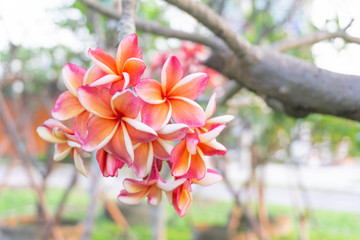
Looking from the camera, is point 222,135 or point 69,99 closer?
point 69,99

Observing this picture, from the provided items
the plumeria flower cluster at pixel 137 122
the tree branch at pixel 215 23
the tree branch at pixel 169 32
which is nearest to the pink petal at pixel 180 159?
the plumeria flower cluster at pixel 137 122

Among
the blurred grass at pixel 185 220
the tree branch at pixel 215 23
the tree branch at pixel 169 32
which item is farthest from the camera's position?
the blurred grass at pixel 185 220

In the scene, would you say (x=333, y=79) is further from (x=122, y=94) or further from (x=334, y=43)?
(x=334, y=43)

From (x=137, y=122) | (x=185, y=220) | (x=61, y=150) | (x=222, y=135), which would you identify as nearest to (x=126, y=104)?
(x=137, y=122)

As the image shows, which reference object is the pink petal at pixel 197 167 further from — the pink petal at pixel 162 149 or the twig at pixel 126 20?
the twig at pixel 126 20

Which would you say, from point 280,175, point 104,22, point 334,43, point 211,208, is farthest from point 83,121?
point 280,175

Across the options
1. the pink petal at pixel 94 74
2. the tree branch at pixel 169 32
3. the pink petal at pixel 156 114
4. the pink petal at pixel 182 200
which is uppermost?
the pink petal at pixel 94 74

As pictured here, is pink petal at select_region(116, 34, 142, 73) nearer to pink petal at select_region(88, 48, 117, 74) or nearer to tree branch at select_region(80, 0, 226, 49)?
pink petal at select_region(88, 48, 117, 74)

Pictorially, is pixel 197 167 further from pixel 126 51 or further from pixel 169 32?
pixel 169 32
